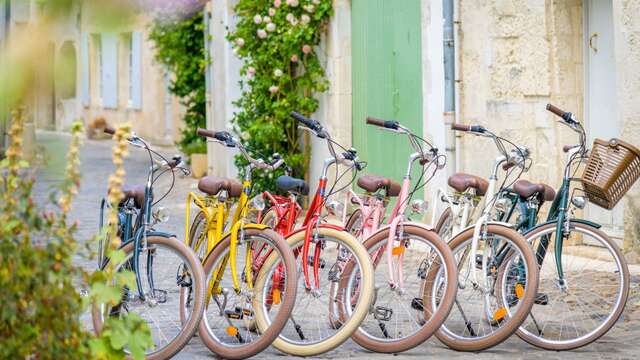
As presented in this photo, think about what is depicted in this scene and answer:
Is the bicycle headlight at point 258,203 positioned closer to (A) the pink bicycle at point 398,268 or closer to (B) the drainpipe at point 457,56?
(A) the pink bicycle at point 398,268

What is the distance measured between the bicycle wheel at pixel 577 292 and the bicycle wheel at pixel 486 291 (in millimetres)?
90

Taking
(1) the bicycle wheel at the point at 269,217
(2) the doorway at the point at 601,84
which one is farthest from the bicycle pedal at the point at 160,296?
(2) the doorway at the point at 601,84

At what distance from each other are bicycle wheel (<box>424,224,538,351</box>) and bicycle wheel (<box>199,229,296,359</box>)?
0.73 m

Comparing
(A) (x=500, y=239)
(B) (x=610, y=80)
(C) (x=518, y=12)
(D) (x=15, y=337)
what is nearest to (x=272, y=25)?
(C) (x=518, y=12)

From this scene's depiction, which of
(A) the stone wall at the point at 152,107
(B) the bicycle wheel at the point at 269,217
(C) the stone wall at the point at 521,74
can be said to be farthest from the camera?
(A) the stone wall at the point at 152,107

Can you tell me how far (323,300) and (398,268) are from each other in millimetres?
387

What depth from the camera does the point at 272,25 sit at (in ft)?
41.6

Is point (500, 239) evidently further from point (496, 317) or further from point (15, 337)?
point (15, 337)

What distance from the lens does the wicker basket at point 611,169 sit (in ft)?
17.1

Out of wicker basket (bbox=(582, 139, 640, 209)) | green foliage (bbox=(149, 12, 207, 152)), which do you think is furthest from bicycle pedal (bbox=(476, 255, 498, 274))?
green foliage (bbox=(149, 12, 207, 152))

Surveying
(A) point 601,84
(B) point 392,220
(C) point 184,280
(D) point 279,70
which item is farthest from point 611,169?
(D) point 279,70

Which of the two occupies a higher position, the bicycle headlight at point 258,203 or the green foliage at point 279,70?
the green foliage at point 279,70

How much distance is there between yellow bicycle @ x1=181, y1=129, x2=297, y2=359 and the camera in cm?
493

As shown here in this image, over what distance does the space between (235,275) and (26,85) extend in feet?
13.7
